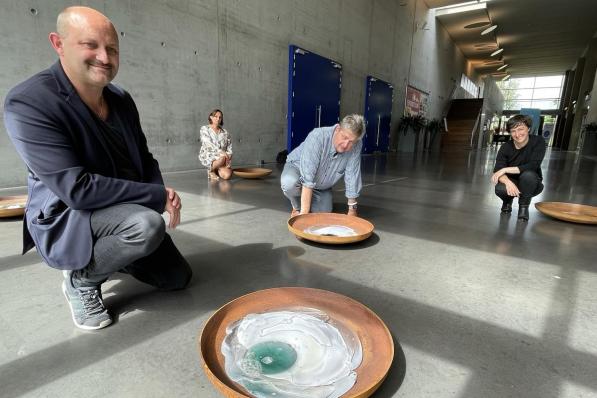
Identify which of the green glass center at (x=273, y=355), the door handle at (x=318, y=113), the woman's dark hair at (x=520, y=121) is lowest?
the green glass center at (x=273, y=355)

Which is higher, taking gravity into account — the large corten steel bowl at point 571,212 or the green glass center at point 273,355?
the large corten steel bowl at point 571,212

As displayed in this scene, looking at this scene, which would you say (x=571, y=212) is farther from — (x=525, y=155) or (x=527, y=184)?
(x=525, y=155)

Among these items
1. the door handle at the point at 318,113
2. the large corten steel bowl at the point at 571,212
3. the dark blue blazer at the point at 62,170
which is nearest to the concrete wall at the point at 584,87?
the door handle at the point at 318,113

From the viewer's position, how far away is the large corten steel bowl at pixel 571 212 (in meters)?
2.60

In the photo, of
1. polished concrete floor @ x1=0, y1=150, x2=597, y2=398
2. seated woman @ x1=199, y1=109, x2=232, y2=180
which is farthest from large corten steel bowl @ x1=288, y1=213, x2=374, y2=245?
seated woman @ x1=199, y1=109, x2=232, y2=180

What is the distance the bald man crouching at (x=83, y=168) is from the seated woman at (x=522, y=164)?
9.28ft

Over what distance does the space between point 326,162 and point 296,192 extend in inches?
15.0

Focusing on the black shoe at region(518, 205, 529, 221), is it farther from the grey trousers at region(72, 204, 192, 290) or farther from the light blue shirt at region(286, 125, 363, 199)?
the grey trousers at region(72, 204, 192, 290)

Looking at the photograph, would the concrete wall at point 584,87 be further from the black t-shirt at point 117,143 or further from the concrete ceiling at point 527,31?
the black t-shirt at point 117,143

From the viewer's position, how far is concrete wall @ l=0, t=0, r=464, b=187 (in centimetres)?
344

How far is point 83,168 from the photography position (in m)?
1.07

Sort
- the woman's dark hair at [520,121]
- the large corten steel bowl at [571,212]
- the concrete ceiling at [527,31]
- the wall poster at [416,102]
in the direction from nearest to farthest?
1. the large corten steel bowl at [571,212]
2. the woman's dark hair at [520,121]
3. the concrete ceiling at [527,31]
4. the wall poster at [416,102]

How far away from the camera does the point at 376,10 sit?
948 cm

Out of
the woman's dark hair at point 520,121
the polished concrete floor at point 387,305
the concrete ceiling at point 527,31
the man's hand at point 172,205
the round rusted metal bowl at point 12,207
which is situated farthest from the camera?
the concrete ceiling at point 527,31
